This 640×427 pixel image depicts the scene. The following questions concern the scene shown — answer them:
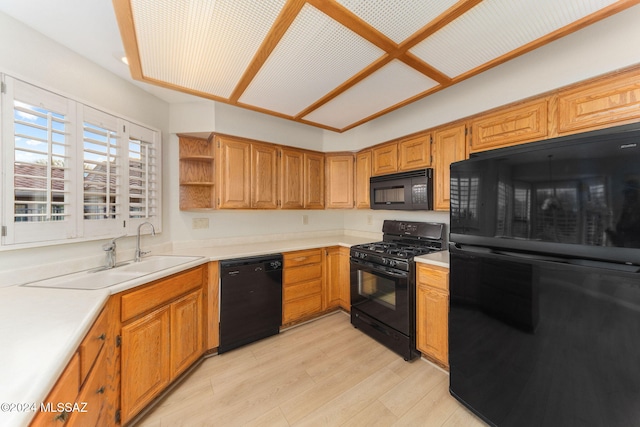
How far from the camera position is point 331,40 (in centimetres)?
136

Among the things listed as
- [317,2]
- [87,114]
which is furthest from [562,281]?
[87,114]

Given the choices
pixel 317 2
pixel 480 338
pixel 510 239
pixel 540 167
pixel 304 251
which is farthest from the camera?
pixel 304 251

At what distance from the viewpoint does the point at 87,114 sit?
5.72ft

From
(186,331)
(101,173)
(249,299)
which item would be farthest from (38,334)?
(249,299)

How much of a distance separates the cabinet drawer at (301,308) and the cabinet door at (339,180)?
4.25 feet

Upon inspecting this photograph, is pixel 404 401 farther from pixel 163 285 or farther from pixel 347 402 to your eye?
pixel 163 285

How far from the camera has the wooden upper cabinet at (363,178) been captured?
3.07m

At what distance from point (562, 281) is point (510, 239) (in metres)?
0.29

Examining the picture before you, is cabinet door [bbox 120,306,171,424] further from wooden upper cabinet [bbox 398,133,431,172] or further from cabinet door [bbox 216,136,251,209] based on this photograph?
wooden upper cabinet [bbox 398,133,431,172]

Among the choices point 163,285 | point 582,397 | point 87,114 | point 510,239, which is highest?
point 87,114

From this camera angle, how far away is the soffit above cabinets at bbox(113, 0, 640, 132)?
115cm

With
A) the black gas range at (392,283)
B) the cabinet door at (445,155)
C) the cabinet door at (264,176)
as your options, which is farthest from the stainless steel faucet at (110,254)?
the cabinet door at (445,155)

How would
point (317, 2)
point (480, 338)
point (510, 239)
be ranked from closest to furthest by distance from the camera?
1. point (317, 2)
2. point (510, 239)
3. point (480, 338)

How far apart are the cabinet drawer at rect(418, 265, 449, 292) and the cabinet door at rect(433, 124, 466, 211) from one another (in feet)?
2.05
